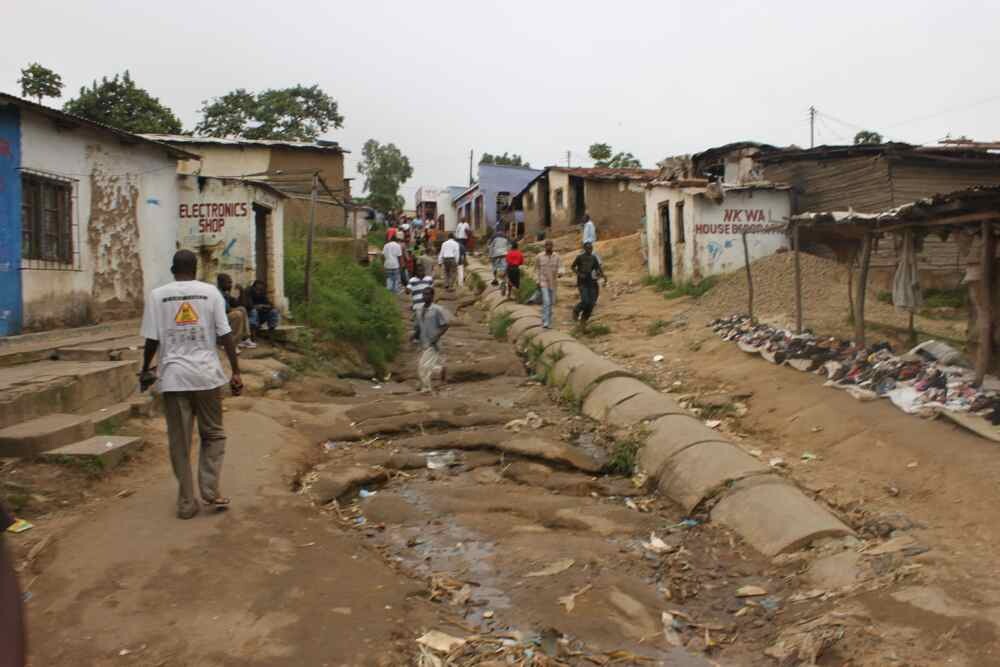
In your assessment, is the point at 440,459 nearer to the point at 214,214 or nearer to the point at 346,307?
the point at 346,307

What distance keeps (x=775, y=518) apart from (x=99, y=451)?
4.52 metres

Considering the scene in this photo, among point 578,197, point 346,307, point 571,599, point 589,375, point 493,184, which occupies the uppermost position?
point 493,184

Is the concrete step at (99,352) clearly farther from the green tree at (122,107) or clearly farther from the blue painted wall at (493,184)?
the blue painted wall at (493,184)

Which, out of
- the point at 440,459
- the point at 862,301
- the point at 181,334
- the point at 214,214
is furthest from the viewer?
the point at 214,214

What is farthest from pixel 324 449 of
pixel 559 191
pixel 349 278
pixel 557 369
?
pixel 559 191

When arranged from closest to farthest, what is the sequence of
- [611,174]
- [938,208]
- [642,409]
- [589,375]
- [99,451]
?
1. [99,451]
2. [938,208]
3. [642,409]
4. [589,375]
5. [611,174]

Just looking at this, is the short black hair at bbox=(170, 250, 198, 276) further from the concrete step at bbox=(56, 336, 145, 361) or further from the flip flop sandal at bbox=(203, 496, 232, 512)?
the concrete step at bbox=(56, 336, 145, 361)

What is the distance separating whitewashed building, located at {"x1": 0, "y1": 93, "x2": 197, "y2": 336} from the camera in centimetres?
890

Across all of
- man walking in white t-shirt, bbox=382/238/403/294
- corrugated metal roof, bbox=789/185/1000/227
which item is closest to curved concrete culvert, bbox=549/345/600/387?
corrugated metal roof, bbox=789/185/1000/227

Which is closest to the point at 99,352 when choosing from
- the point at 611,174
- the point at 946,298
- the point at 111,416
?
the point at 111,416

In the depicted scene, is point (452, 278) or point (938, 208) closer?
point (938, 208)

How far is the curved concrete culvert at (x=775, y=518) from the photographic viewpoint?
16.1 feet

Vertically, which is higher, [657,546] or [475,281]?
[475,281]

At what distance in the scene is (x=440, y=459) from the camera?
719cm
